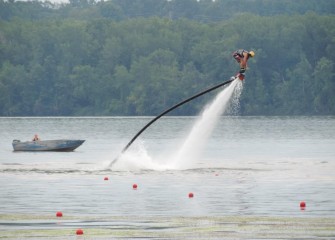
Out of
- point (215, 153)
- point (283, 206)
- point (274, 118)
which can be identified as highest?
point (283, 206)

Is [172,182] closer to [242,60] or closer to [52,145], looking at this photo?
[242,60]

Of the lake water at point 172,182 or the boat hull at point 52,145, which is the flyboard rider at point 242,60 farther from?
the boat hull at point 52,145

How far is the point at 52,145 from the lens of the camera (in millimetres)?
86000

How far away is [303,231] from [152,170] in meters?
30.0

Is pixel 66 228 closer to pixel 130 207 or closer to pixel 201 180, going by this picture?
pixel 130 207

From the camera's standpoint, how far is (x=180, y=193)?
47.8m

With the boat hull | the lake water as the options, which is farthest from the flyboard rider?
the boat hull

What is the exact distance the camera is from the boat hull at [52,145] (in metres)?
86.0

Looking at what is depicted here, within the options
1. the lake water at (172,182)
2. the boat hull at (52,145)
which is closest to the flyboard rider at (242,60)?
the lake water at (172,182)

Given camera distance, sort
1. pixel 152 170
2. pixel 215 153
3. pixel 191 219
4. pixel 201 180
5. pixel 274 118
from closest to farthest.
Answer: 1. pixel 191 219
2. pixel 201 180
3. pixel 152 170
4. pixel 215 153
5. pixel 274 118

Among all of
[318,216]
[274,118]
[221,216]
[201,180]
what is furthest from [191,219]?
[274,118]

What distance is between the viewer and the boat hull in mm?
86000

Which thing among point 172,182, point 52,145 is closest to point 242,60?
point 172,182

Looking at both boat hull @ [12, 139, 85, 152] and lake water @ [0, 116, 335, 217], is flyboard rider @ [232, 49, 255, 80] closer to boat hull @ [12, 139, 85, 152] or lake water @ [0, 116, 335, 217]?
lake water @ [0, 116, 335, 217]
